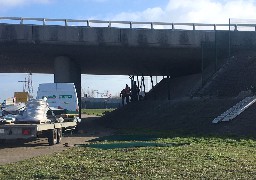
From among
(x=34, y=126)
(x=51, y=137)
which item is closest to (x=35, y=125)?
(x=34, y=126)

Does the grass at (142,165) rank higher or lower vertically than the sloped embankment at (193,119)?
lower

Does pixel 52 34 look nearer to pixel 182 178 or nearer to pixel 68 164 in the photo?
pixel 68 164

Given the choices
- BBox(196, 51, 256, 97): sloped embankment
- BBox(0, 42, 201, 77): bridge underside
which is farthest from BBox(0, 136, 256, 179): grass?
BBox(0, 42, 201, 77): bridge underside

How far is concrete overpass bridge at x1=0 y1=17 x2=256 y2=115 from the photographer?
3503cm

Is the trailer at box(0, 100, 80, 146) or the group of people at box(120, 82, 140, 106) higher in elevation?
the group of people at box(120, 82, 140, 106)

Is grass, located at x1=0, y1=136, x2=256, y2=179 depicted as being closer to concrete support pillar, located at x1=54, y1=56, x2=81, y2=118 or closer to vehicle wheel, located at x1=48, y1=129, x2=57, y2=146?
vehicle wheel, located at x1=48, y1=129, x2=57, y2=146

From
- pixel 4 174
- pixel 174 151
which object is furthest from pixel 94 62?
pixel 4 174

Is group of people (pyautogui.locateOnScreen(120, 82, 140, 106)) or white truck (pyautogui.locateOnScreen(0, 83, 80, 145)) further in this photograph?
group of people (pyautogui.locateOnScreen(120, 82, 140, 106))

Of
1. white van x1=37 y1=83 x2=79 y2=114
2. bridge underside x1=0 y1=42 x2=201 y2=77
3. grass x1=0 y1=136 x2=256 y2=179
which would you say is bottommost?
grass x1=0 y1=136 x2=256 y2=179

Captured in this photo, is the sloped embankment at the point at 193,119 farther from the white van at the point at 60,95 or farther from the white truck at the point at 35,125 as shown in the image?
the white truck at the point at 35,125

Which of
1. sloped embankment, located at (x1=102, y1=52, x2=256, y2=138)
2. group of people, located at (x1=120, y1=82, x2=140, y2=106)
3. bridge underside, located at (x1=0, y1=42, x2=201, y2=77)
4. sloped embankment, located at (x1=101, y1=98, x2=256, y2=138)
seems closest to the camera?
sloped embankment, located at (x1=101, y1=98, x2=256, y2=138)

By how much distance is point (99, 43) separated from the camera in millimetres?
35812

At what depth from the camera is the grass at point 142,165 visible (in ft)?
34.4

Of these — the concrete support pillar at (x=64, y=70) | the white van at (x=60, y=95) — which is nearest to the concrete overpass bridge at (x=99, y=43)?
the concrete support pillar at (x=64, y=70)
